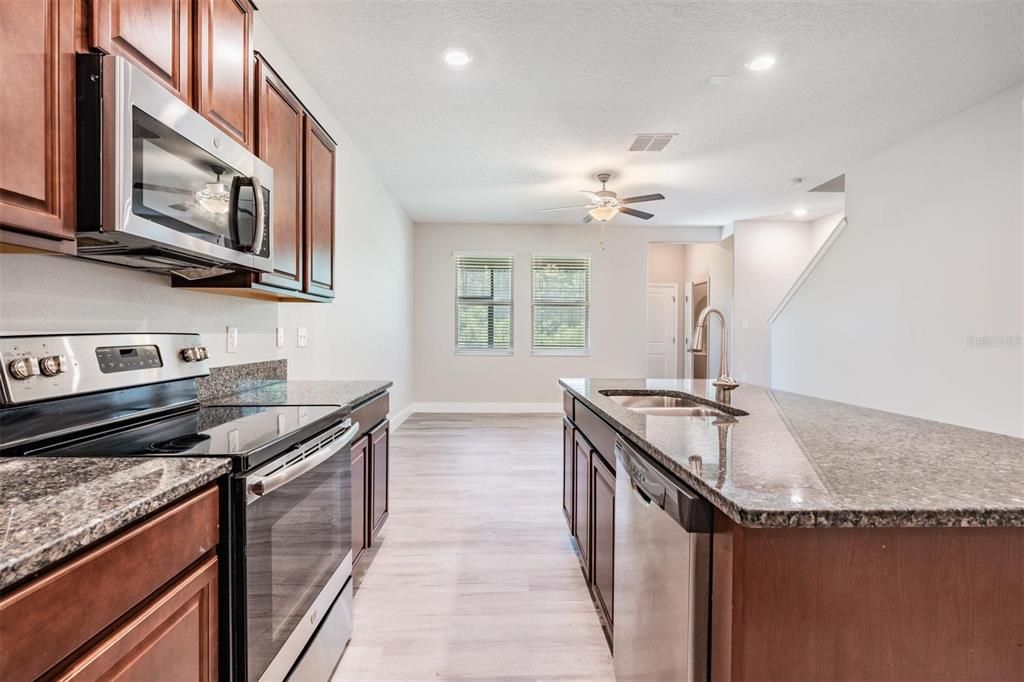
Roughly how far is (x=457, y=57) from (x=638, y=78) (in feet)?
3.64

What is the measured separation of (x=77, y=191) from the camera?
103 centimetres

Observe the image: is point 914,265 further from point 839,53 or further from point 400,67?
point 400,67

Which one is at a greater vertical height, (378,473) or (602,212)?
(602,212)

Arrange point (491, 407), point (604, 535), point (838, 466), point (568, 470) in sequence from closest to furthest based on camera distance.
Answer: point (838, 466)
point (604, 535)
point (568, 470)
point (491, 407)

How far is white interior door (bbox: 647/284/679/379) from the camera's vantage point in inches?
339

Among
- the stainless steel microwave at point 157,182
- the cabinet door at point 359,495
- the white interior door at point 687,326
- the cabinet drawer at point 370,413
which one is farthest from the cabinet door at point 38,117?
the white interior door at point 687,326

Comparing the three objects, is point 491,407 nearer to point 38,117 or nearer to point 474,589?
point 474,589

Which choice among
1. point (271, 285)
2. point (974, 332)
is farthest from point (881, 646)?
point (974, 332)

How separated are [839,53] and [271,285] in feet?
10.5

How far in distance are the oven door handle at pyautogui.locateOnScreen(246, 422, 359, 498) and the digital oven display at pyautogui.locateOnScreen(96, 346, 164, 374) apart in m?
0.62

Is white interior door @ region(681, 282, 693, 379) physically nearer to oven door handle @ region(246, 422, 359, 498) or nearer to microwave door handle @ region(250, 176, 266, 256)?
oven door handle @ region(246, 422, 359, 498)

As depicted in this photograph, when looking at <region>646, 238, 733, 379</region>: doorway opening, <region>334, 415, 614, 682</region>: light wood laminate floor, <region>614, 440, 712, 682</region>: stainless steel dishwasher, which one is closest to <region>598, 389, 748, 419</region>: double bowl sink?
<region>614, 440, 712, 682</region>: stainless steel dishwasher

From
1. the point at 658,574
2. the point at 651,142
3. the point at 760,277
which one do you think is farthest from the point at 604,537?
the point at 760,277

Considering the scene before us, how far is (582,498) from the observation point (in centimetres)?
218
